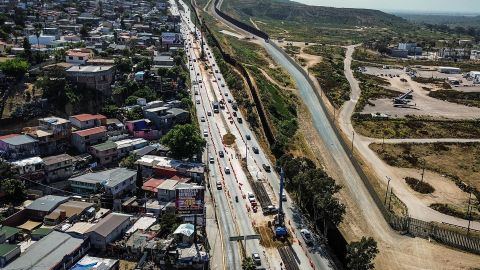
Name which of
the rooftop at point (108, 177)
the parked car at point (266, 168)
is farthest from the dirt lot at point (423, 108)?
the rooftop at point (108, 177)

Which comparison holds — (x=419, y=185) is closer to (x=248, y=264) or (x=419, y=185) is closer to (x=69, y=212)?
(x=248, y=264)

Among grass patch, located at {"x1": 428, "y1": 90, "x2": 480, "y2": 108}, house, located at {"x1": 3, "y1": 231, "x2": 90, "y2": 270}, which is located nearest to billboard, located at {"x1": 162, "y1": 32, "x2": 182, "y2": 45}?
grass patch, located at {"x1": 428, "y1": 90, "x2": 480, "y2": 108}

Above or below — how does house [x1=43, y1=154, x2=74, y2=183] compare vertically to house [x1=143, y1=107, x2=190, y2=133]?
below

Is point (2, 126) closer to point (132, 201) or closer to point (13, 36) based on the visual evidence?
point (132, 201)

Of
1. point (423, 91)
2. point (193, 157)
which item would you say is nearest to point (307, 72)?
point (423, 91)

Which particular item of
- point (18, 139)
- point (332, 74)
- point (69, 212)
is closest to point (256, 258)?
point (69, 212)

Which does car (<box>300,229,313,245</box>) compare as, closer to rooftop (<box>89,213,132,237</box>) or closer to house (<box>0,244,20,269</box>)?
rooftop (<box>89,213,132,237</box>)
